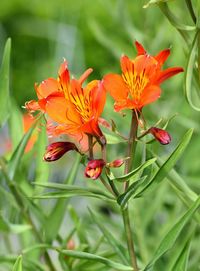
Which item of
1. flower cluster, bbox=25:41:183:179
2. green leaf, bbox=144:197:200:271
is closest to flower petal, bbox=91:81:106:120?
flower cluster, bbox=25:41:183:179

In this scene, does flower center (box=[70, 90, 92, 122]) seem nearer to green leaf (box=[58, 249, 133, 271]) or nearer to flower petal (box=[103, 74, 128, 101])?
flower petal (box=[103, 74, 128, 101])

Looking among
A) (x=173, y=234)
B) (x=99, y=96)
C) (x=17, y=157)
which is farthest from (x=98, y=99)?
(x=17, y=157)

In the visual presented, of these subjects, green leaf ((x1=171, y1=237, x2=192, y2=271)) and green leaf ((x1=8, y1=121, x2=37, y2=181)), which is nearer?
green leaf ((x1=171, y1=237, x2=192, y2=271))

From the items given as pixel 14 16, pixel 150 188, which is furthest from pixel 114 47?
pixel 14 16

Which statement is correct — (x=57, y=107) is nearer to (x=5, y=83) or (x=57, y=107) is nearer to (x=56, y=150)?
(x=56, y=150)

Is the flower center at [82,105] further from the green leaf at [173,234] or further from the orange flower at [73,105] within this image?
the green leaf at [173,234]

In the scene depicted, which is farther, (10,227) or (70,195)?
(10,227)

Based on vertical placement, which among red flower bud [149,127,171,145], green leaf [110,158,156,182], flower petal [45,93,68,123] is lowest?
green leaf [110,158,156,182]
